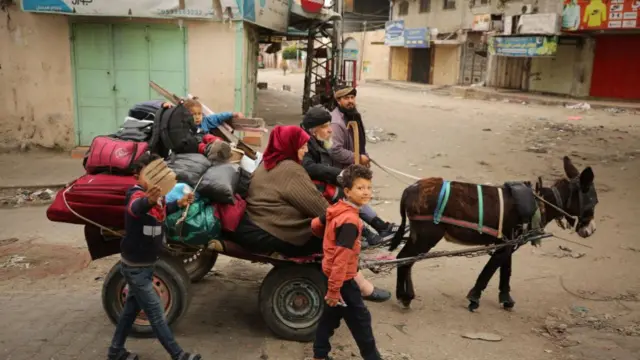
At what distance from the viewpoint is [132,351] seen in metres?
3.97

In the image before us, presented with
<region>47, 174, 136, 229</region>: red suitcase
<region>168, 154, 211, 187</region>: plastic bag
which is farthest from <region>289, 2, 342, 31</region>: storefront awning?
<region>47, 174, 136, 229</region>: red suitcase

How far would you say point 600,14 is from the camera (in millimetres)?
22125

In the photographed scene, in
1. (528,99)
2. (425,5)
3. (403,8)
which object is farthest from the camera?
(403,8)

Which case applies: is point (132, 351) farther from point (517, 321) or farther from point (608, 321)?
point (608, 321)

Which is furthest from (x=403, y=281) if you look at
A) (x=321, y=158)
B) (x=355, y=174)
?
(x=355, y=174)

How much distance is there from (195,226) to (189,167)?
459 millimetres

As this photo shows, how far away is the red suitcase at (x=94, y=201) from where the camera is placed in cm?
384

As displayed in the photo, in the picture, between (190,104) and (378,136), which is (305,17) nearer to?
(378,136)

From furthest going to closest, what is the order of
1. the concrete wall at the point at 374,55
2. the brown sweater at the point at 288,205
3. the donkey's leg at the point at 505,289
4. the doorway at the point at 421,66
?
the concrete wall at the point at 374,55
the doorway at the point at 421,66
the donkey's leg at the point at 505,289
the brown sweater at the point at 288,205

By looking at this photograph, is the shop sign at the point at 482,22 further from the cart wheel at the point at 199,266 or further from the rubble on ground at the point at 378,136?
the cart wheel at the point at 199,266

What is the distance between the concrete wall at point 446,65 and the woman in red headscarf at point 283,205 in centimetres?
3054

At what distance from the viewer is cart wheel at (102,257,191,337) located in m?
4.03

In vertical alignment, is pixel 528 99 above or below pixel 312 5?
below

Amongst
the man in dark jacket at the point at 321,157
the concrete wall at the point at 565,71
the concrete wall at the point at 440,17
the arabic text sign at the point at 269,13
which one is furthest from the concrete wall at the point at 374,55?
the man in dark jacket at the point at 321,157
